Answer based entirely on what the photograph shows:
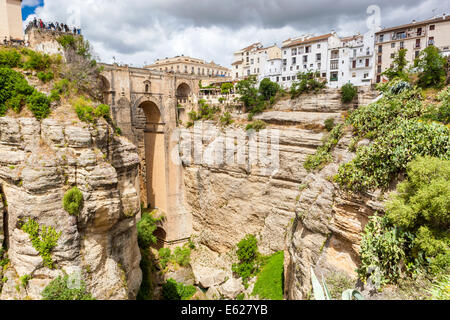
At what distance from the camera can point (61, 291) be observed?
8500 millimetres

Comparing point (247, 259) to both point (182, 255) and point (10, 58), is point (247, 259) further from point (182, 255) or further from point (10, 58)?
point (10, 58)

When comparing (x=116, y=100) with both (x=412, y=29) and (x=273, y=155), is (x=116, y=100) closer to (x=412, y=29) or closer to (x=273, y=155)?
(x=273, y=155)

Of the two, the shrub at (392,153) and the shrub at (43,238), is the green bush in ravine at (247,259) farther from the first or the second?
the shrub at (43,238)

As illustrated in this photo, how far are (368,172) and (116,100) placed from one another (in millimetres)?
18804

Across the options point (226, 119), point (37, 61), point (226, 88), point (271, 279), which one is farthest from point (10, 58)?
point (226, 88)

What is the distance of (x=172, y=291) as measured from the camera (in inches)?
765

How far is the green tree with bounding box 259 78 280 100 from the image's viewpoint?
23672 mm

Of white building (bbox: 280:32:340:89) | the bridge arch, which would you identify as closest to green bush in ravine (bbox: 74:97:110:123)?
the bridge arch

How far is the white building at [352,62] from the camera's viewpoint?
1061 inches

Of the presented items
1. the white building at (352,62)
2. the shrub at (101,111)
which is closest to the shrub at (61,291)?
the shrub at (101,111)

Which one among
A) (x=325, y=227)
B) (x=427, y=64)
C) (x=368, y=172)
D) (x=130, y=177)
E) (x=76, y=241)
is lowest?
(x=76, y=241)

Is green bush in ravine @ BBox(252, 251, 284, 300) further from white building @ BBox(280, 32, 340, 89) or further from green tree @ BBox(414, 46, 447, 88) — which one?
white building @ BBox(280, 32, 340, 89)

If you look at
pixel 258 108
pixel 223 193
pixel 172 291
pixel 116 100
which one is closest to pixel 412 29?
pixel 258 108

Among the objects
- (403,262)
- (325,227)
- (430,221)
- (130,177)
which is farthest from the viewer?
(130,177)
